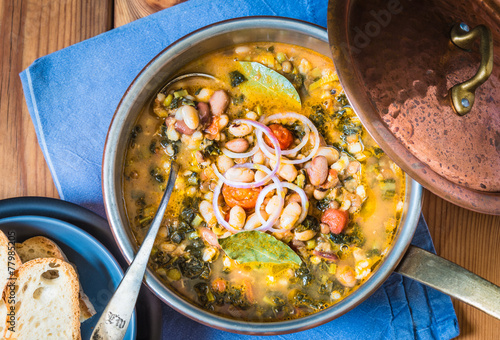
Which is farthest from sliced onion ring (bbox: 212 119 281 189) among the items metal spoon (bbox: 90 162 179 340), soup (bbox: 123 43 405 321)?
metal spoon (bbox: 90 162 179 340)

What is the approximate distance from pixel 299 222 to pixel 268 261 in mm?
202

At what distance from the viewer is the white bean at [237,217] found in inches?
65.0

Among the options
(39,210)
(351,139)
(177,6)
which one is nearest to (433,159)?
(351,139)

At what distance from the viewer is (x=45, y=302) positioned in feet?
5.73

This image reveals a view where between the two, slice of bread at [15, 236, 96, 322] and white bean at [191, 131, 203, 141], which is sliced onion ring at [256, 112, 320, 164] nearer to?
white bean at [191, 131, 203, 141]

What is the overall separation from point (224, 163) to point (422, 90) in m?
0.79

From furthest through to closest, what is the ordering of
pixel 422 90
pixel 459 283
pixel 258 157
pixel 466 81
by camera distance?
pixel 258 157
pixel 459 283
pixel 422 90
pixel 466 81

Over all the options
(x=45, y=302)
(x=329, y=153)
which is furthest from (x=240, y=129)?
(x=45, y=302)

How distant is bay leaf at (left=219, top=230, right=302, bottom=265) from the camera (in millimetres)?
1631

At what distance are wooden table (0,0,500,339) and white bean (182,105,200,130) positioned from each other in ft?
2.15

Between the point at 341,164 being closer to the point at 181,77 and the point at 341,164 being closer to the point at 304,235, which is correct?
the point at 304,235

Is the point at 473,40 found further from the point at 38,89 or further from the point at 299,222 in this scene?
the point at 38,89

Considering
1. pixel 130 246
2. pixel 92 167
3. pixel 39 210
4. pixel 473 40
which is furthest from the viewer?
pixel 92 167

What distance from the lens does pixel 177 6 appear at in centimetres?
194
